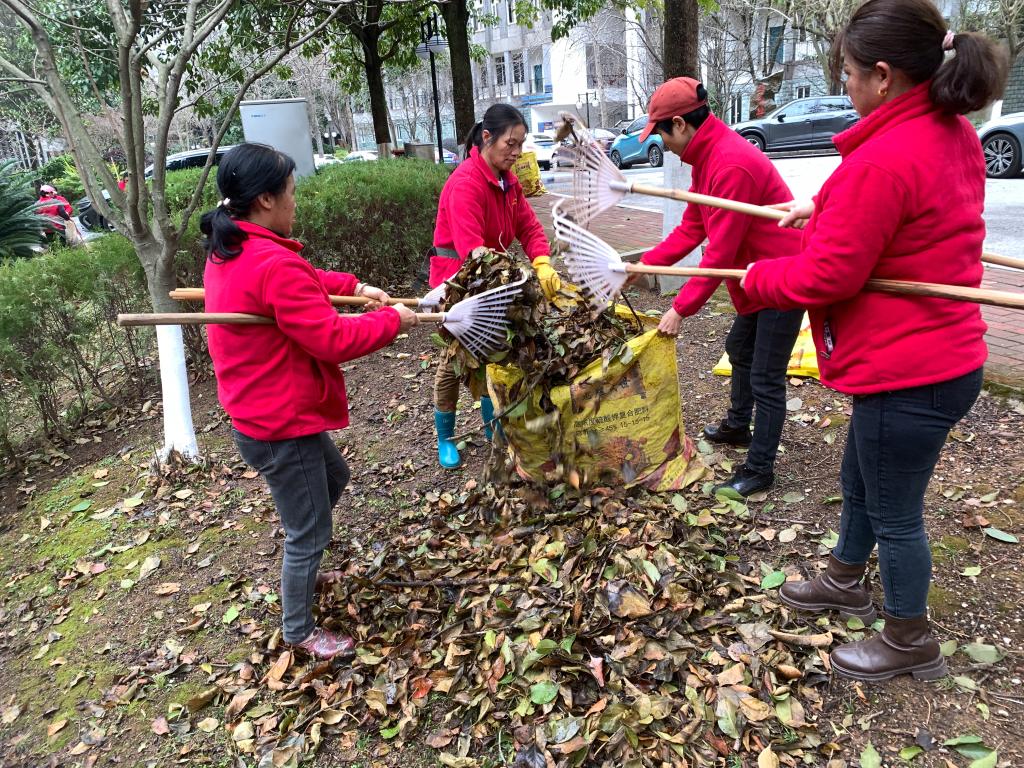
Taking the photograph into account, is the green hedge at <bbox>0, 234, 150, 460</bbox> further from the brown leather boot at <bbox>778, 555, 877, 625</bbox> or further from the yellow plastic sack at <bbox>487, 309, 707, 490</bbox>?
the brown leather boot at <bbox>778, 555, 877, 625</bbox>

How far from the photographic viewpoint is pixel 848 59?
5.82ft

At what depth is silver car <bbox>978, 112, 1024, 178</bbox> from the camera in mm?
9750

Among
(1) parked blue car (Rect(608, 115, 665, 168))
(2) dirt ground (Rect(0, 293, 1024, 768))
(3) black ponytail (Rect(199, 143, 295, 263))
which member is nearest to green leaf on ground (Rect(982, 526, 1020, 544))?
(2) dirt ground (Rect(0, 293, 1024, 768))

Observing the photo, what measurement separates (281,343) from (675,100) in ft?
5.48

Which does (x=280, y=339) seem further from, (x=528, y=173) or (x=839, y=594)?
(x=528, y=173)

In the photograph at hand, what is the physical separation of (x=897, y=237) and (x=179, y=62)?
135 inches

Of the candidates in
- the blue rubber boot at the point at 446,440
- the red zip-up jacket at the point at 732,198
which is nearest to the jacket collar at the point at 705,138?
the red zip-up jacket at the point at 732,198

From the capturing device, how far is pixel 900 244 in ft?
5.76

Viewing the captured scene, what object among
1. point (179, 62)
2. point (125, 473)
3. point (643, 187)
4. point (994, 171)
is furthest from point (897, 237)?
point (994, 171)

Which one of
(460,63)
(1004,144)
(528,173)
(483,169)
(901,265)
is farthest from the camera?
(1004,144)

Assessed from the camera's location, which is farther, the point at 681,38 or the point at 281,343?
the point at 681,38

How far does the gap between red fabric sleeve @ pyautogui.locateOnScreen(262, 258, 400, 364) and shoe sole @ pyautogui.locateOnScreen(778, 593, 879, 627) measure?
5.47 feet

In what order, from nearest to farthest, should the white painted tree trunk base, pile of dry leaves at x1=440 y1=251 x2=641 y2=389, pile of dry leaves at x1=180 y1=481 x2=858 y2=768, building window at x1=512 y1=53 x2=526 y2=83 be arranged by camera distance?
pile of dry leaves at x1=180 y1=481 x2=858 y2=768 → pile of dry leaves at x1=440 y1=251 x2=641 y2=389 → the white painted tree trunk base → building window at x1=512 y1=53 x2=526 y2=83

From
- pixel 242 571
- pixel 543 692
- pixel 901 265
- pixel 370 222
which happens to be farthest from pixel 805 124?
pixel 543 692
